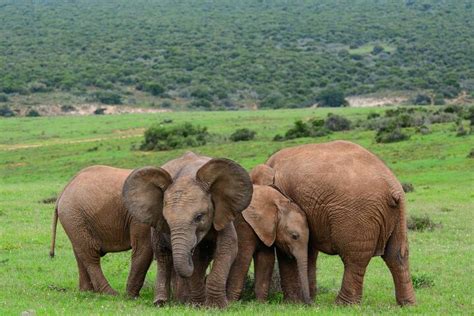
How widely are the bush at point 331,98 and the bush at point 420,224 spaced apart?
173 feet

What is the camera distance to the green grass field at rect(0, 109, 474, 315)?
1099 cm

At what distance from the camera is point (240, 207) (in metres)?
10.2

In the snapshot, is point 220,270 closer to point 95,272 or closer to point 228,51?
point 95,272

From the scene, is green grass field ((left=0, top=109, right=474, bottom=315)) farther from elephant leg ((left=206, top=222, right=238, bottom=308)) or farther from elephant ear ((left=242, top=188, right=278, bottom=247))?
elephant ear ((left=242, top=188, right=278, bottom=247))

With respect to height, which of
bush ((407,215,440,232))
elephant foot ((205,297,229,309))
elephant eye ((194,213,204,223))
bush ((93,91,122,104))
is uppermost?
elephant eye ((194,213,204,223))

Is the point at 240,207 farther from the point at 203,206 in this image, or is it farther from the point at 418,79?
the point at 418,79

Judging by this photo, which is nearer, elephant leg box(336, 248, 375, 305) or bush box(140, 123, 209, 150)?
elephant leg box(336, 248, 375, 305)

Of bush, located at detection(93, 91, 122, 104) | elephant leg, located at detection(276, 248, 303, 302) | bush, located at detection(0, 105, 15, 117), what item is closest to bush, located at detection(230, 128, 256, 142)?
bush, located at detection(0, 105, 15, 117)

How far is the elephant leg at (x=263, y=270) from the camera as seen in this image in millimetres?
11000

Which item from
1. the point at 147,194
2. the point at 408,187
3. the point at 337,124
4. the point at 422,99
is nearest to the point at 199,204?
the point at 147,194

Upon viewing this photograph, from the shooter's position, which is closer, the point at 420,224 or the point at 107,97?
the point at 420,224

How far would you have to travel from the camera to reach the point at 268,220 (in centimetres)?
1061

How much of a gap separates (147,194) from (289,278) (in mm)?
2081

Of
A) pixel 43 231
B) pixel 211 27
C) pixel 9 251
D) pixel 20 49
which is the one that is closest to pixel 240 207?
pixel 9 251
